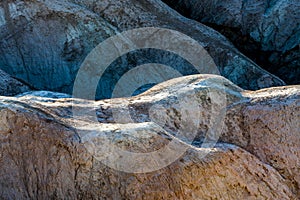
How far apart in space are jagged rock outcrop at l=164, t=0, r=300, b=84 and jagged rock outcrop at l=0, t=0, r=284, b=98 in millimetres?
1297

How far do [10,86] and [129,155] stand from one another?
339 centimetres

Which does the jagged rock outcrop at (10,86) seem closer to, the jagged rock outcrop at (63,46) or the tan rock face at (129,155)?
the jagged rock outcrop at (63,46)

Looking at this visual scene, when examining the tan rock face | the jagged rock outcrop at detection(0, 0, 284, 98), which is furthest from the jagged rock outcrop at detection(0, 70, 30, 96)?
the tan rock face

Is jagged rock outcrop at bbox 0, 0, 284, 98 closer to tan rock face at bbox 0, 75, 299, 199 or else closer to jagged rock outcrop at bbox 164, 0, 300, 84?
jagged rock outcrop at bbox 164, 0, 300, 84

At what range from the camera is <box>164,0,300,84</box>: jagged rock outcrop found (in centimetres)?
1090

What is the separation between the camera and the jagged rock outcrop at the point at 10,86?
8031mm

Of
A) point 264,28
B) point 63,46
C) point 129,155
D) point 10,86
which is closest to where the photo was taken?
point 129,155

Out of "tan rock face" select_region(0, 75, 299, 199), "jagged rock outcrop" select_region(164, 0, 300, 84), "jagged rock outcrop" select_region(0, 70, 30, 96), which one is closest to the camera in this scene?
"tan rock face" select_region(0, 75, 299, 199)

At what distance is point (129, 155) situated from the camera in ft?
17.2

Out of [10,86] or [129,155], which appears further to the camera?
[10,86]

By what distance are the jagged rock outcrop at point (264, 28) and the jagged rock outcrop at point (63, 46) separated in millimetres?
1297

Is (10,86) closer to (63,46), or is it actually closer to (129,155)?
(63,46)

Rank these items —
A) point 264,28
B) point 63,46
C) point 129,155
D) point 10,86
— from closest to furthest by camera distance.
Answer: point 129,155 → point 10,86 → point 63,46 → point 264,28

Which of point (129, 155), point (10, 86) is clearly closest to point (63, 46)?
point (10, 86)
